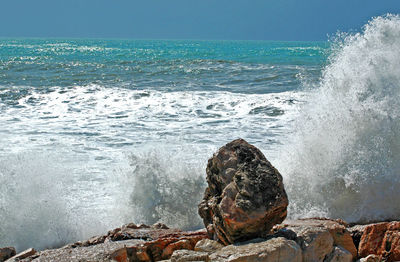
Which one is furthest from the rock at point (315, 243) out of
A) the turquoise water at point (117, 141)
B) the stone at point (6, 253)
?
the stone at point (6, 253)

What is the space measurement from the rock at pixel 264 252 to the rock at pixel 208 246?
1.16ft

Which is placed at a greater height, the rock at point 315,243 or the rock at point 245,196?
the rock at point 245,196

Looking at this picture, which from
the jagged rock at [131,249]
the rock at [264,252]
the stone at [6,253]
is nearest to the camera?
the rock at [264,252]

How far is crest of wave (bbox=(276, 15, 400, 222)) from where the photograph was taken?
18.7 ft

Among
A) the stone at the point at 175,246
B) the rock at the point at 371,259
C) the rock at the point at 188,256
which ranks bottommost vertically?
the rock at the point at 371,259

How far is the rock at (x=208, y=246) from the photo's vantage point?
346cm

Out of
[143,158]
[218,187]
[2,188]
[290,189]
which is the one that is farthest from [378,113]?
[2,188]

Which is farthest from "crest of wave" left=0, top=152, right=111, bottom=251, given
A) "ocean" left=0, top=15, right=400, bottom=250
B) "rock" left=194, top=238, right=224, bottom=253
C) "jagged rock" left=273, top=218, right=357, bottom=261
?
"jagged rock" left=273, top=218, right=357, bottom=261

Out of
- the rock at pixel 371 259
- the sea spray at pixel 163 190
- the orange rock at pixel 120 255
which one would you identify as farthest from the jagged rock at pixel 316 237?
the sea spray at pixel 163 190

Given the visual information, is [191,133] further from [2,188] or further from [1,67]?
[1,67]

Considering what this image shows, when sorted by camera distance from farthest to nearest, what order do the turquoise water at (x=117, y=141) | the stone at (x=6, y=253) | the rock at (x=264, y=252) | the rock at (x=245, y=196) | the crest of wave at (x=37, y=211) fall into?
the turquoise water at (x=117, y=141) < the crest of wave at (x=37, y=211) < the stone at (x=6, y=253) < the rock at (x=245, y=196) < the rock at (x=264, y=252)

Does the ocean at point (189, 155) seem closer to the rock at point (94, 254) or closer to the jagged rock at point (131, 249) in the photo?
the jagged rock at point (131, 249)

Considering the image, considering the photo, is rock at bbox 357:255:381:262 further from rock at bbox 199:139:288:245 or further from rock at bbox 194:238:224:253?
rock at bbox 194:238:224:253

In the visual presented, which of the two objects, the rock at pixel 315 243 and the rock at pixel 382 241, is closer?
the rock at pixel 315 243
